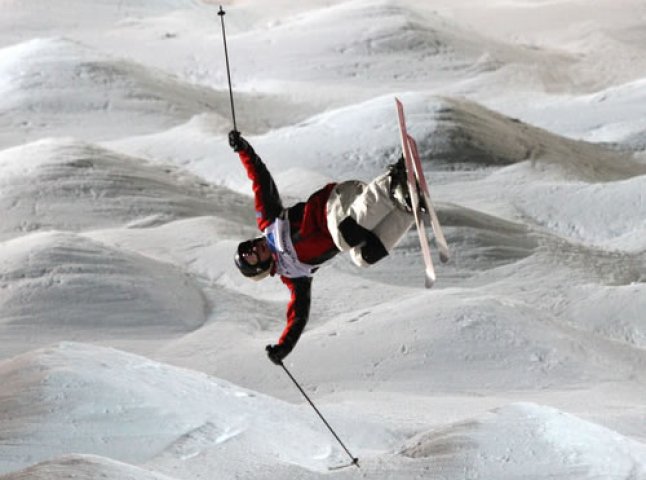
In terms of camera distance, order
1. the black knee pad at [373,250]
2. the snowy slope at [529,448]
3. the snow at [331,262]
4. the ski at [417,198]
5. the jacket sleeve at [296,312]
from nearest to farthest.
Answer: the ski at [417,198]
the black knee pad at [373,250]
the jacket sleeve at [296,312]
the snowy slope at [529,448]
the snow at [331,262]

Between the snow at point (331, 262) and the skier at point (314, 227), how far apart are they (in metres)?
0.85

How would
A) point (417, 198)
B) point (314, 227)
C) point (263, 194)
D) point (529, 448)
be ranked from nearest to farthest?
point (417, 198), point (314, 227), point (263, 194), point (529, 448)

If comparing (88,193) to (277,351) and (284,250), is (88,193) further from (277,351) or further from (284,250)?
(284,250)

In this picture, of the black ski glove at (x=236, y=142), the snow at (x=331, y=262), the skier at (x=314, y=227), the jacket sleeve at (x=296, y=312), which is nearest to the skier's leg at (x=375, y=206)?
the skier at (x=314, y=227)

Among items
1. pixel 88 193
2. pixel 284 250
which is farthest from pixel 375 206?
pixel 88 193

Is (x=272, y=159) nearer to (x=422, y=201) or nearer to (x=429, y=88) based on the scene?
(x=429, y=88)

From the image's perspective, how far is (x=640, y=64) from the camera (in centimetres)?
1809

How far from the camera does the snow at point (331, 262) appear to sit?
5.44 m

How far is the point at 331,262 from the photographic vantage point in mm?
10695

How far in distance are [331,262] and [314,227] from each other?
6423 millimetres

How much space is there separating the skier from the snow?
0.85 metres

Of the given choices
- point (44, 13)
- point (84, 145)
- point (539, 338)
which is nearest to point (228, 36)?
point (44, 13)

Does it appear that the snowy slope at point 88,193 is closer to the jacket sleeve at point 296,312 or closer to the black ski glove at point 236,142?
the jacket sleeve at point 296,312

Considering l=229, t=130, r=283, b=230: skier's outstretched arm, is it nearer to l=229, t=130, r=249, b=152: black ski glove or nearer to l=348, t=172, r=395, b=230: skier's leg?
l=229, t=130, r=249, b=152: black ski glove
